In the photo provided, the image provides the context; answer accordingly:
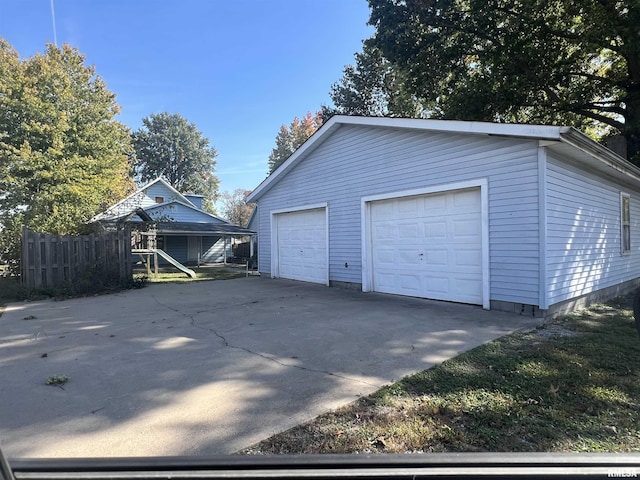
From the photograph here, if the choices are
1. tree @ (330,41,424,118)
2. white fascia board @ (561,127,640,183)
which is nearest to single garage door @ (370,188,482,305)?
white fascia board @ (561,127,640,183)

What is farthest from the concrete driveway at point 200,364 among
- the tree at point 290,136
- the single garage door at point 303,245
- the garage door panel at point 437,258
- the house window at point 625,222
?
the tree at point 290,136

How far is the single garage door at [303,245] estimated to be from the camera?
1113 centimetres

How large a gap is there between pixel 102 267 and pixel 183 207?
15.4m

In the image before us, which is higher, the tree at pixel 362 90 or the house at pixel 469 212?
the tree at pixel 362 90

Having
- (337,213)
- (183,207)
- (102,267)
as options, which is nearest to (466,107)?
(337,213)

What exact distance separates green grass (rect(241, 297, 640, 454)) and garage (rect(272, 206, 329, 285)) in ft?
22.6

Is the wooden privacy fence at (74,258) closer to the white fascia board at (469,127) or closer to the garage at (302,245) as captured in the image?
the garage at (302,245)

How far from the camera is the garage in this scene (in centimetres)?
1113

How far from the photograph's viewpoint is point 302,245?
1190 centimetres

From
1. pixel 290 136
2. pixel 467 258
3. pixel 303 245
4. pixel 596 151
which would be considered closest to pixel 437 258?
pixel 467 258

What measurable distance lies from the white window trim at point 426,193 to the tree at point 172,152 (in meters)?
42.4

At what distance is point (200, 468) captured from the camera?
1454 mm

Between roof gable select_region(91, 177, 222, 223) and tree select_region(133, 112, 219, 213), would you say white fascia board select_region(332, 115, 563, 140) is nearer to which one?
roof gable select_region(91, 177, 222, 223)

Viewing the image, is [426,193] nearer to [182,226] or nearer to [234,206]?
[182,226]
